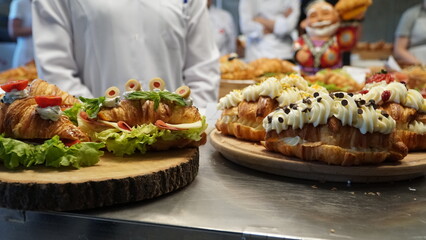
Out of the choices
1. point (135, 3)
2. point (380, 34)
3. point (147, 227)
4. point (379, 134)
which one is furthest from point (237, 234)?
point (380, 34)

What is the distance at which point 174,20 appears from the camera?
10.1 feet

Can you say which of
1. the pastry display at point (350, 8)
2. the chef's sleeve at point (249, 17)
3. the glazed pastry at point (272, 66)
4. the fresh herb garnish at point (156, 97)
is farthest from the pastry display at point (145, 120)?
the chef's sleeve at point (249, 17)

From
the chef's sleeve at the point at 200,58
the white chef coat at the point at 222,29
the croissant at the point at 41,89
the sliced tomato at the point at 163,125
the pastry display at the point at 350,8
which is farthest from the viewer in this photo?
→ the white chef coat at the point at 222,29

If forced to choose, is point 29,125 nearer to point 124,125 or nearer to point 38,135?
point 38,135

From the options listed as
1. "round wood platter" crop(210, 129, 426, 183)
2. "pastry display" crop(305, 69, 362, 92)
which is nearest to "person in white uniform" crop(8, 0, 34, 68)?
"pastry display" crop(305, 69, 362, 92)

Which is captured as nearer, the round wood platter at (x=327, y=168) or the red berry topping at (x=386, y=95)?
the round wood platter at (x=327, y=168)

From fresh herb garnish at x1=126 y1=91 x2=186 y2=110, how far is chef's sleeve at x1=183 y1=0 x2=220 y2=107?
1560mm

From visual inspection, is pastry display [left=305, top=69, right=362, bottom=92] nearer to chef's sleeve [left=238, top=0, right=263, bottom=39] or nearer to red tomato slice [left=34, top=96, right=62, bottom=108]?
red tomato slice [left=34, top=96, right=62, bottom=108]

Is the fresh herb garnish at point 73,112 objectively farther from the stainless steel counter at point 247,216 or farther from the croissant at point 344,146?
the croissant at point 344,146

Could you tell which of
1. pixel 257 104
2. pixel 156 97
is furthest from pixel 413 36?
pixel 156 97

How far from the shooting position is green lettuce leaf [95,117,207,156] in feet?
5.13

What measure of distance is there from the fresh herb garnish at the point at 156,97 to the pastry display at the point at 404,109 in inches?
26.1

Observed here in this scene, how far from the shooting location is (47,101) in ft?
5.02

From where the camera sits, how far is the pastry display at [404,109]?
179 cm
